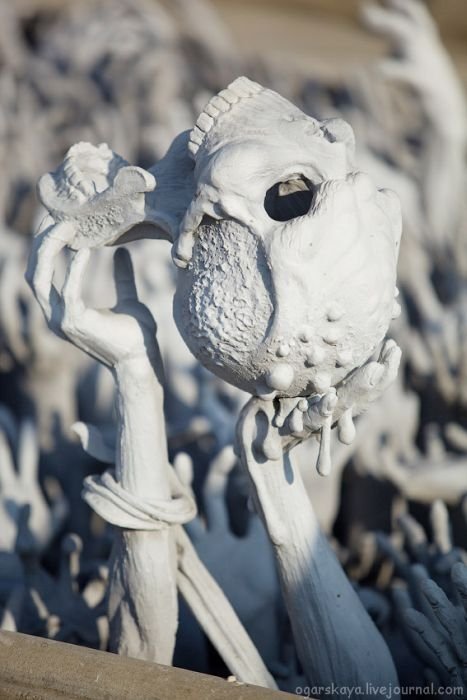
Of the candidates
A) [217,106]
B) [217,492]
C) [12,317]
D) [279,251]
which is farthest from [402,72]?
[279,251]

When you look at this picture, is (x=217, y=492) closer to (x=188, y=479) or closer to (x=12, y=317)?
(x=188, y=479)

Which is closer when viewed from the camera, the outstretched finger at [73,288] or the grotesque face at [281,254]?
the grotesque face at [281,254]

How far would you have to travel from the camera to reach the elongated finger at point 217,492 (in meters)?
1.82

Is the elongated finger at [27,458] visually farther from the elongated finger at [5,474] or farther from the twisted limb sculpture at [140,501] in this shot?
the twisted limb sculpture at [140,501]

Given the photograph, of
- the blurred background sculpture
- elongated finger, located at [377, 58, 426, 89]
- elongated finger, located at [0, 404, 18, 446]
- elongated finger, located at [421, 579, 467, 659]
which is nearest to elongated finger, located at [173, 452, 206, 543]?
the blurred background sculpture

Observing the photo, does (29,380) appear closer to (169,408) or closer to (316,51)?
(169,408)

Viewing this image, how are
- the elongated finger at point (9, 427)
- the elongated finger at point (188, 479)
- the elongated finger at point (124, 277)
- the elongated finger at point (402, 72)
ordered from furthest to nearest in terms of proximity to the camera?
the elongated finger at point (402, 72) < the elongated finger at point (9, 427) < the elongated finger at point (188, 479) < the elongated finger at point (124, 277)

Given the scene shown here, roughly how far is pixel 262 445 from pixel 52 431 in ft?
3.60

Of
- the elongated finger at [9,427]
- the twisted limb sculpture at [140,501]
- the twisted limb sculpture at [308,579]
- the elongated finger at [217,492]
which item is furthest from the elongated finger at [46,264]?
the elongated finger at [9,427]

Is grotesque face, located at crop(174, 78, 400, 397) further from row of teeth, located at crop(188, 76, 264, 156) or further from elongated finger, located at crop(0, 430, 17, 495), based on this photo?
elongated finger, located at crop(0, 430, 17, 495)

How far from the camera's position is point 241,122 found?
127cm

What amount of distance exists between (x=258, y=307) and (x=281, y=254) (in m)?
0.07

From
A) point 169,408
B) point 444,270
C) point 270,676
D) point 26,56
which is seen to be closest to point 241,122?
point 270,676

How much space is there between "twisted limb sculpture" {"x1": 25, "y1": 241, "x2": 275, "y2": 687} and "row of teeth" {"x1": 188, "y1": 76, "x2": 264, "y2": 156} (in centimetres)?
22
